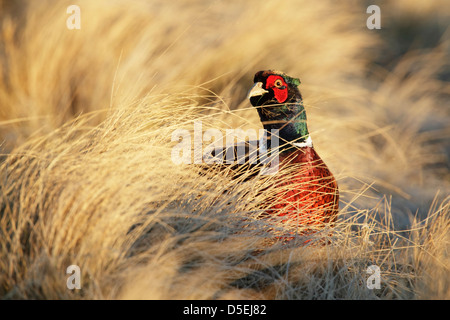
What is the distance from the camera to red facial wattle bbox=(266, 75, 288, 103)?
10.1 feet

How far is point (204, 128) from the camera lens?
319 centimetres

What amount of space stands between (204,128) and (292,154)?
0.53 metres

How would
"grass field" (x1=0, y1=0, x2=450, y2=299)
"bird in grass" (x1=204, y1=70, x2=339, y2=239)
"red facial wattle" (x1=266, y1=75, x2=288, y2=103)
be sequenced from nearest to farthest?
"grass field" (x1=0, y1=0, x2=450, y2=299)
"bird in grass" (x1=204, y1=70, x2=339, y2=239)
"red facial wattle" (x1=266, y1=75, x2=288, y2=103)

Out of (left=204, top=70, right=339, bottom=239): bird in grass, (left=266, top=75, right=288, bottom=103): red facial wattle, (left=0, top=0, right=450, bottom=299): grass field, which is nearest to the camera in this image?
(left=0, top=0, right=450, bottom=299): grass field

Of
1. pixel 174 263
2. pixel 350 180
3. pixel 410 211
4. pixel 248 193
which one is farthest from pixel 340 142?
pixel 174 263

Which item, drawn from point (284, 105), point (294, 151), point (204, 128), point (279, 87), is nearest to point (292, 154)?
point (294, 151)

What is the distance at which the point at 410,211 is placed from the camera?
14.1 ft

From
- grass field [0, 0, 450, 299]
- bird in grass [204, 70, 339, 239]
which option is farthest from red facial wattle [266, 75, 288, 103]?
grass field [0, 0, 450, 299]

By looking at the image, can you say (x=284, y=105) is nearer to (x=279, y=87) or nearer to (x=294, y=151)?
(x=279, y=87)

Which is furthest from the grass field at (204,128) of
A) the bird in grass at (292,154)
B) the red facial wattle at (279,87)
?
the red facial wattle at (279,87)

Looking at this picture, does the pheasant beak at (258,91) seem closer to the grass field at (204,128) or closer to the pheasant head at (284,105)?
the pheasant head at (284,105)

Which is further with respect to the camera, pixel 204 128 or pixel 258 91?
pixel 204 128

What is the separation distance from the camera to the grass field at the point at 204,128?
7.52 ft

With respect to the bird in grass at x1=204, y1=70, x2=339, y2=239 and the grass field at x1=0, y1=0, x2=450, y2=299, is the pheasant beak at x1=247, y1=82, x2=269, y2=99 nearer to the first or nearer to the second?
the bird in grass at x1=204, y1=70, x2=339, y2=239
